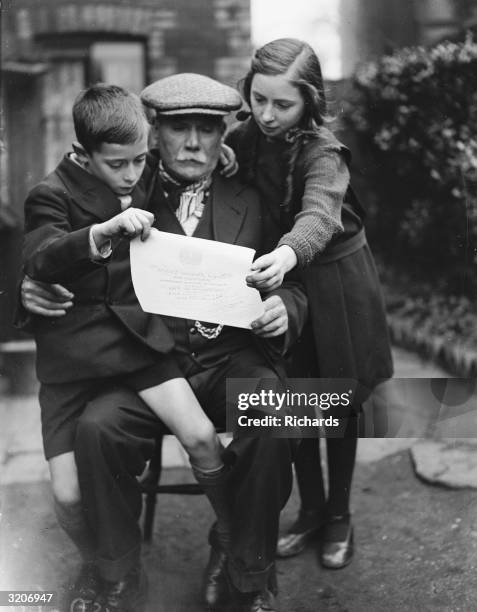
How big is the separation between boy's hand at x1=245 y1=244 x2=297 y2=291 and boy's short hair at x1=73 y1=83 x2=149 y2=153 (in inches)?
20.8

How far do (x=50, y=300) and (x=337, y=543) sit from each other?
4.62 feet

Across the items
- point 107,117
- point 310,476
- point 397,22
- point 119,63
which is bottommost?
point 310,476

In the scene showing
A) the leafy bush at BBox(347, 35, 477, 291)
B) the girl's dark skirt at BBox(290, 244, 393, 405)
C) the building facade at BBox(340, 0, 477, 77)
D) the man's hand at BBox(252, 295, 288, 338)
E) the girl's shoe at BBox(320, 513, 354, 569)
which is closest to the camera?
the man's hand at BBox(252, 295, 288, 338)

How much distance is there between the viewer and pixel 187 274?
242cm

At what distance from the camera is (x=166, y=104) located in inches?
101

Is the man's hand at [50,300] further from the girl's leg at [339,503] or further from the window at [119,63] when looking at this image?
the window at [119,63]

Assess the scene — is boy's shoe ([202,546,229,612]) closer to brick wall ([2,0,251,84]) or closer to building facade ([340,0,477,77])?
building facade ([340,0,477,77])

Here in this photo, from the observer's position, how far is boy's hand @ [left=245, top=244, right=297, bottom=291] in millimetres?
2334

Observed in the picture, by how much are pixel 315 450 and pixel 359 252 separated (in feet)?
2.54

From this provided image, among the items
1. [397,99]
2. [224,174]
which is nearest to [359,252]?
[224,174]

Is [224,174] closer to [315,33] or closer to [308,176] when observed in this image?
[308,176]

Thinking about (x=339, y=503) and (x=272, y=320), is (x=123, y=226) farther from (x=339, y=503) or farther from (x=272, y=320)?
(x=339, y=503)
